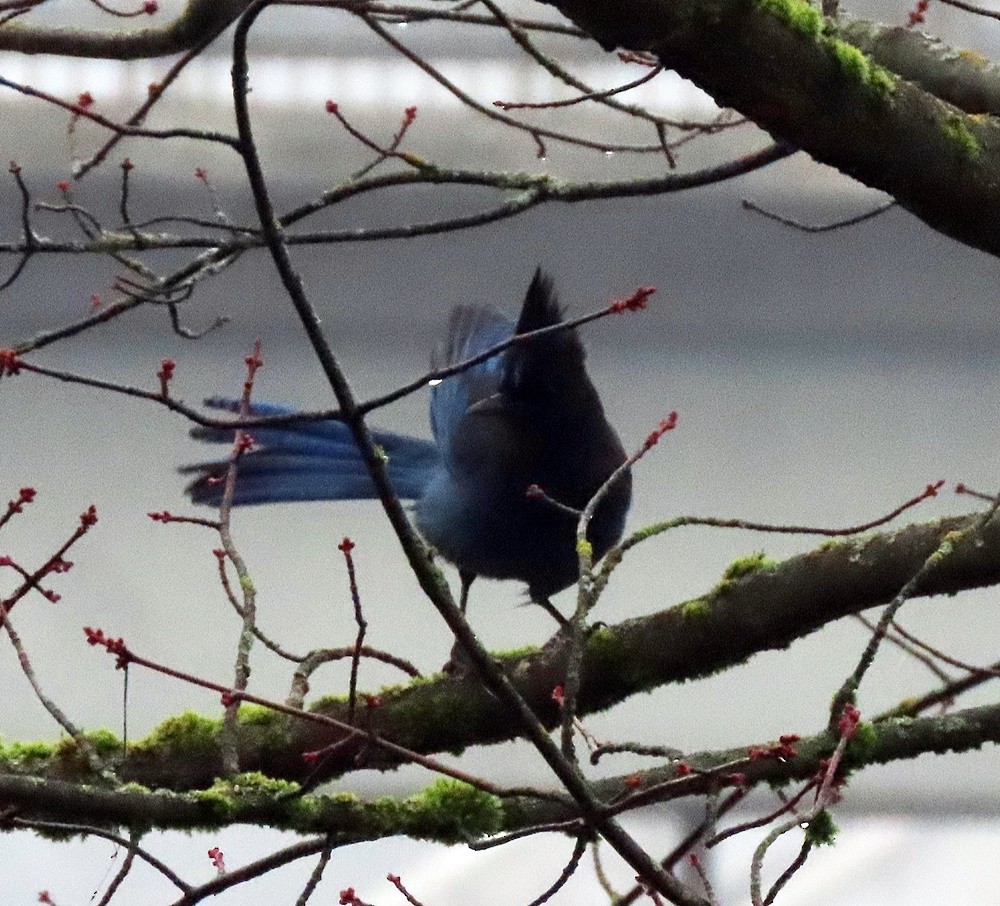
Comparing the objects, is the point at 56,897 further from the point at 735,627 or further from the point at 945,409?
the point at 945,409

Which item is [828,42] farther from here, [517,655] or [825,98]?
[517,655]

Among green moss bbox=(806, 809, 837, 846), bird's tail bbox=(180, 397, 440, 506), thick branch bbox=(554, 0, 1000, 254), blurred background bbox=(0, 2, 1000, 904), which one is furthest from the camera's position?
blurred background bbox=(0, 2, 1000, 904)

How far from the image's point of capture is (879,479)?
3.12 m

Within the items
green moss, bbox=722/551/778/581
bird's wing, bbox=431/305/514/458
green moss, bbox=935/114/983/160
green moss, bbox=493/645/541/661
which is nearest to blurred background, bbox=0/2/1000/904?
bird's wing, bbox=431/305/514/458

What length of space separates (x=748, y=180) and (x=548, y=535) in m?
1.56

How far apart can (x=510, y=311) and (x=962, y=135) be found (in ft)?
6.67

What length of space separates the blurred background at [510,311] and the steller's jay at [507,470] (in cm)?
105

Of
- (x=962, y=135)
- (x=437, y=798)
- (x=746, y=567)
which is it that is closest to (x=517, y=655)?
(x=746, y=567)

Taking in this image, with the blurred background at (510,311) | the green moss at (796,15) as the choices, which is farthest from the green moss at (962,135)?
the blurred background at (510,311)

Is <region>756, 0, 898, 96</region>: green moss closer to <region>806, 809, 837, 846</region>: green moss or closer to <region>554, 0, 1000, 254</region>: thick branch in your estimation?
<region>554, 0, 1000, 254</region>: thick branch

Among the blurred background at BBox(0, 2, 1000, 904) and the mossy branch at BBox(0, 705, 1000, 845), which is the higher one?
the blurred background at BBox(0, 2, 1000, 904)

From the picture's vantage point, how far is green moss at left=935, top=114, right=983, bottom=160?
36.9 inches

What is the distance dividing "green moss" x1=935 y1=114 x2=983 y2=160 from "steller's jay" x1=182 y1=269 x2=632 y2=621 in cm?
76

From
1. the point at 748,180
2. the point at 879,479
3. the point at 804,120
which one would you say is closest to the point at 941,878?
the point at 879,479
